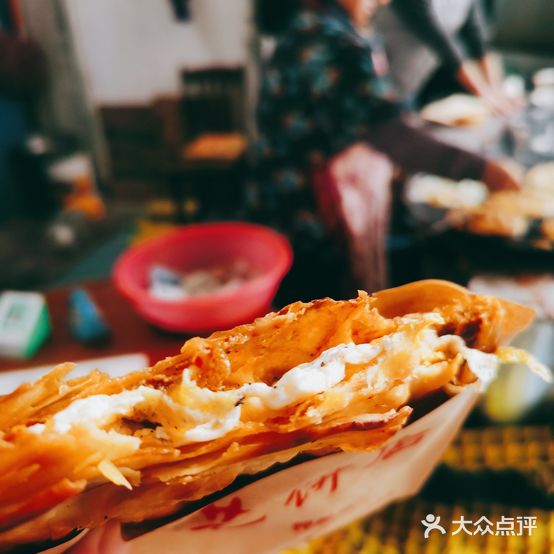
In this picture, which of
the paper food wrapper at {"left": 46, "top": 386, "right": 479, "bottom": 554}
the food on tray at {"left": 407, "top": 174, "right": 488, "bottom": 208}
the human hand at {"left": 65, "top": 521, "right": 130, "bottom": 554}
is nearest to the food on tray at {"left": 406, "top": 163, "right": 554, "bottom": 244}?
the food on tray at {"left": 407, "top": 174, "right": 488, "bottom": 208}

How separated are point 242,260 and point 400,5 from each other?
2.98ft

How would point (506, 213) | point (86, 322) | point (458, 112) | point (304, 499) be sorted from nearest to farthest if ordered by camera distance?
point (304, 499), point (86, 322), point (506, 213), point (458, 112)

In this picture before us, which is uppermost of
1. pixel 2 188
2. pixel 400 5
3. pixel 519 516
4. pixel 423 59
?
pixel 400 5

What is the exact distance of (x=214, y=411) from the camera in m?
0.39

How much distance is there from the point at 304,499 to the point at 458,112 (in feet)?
6.38

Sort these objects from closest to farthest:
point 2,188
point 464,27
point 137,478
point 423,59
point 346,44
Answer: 1. point 137,478
2. point 346,44
3. point 464,27
4. point 423,59
5. point 2,188

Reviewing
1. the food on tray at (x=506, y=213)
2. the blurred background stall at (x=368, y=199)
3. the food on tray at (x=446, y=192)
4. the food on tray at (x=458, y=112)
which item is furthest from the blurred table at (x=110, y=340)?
the food on tray at (x=458, y=112)

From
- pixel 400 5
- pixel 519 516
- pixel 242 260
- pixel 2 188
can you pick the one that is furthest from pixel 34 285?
pixel 519 516

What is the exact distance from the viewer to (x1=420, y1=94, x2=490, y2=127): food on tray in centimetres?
202

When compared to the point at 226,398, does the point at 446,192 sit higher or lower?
lower

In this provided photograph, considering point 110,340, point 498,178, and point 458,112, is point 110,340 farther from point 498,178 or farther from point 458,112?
point 458,112

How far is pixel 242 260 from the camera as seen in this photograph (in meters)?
1.19

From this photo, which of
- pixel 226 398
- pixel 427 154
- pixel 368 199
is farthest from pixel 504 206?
pixel 226 398

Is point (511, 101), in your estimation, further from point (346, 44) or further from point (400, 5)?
point (346, 44)
